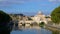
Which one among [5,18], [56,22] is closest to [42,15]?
[56,22]

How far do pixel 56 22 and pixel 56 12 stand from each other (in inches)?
131

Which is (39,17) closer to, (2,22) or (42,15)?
(42,15)

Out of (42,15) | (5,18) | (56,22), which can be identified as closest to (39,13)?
(42,15)

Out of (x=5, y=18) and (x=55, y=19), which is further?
(x=55, y=19)

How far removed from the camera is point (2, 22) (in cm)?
5516

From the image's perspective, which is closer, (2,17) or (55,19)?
(2,17)

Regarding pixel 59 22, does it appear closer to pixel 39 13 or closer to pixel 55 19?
pixel 55 19

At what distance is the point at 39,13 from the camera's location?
12144cm

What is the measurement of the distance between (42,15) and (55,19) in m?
58.1

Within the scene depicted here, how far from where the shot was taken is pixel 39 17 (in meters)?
117

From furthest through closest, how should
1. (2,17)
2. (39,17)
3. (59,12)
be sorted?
(39,17), (59,12), (2,17)

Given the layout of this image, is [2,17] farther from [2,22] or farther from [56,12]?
[56,12]

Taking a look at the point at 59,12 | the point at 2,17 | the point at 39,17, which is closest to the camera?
the point at 2,17

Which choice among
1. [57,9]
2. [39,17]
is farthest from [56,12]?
[39,17]
